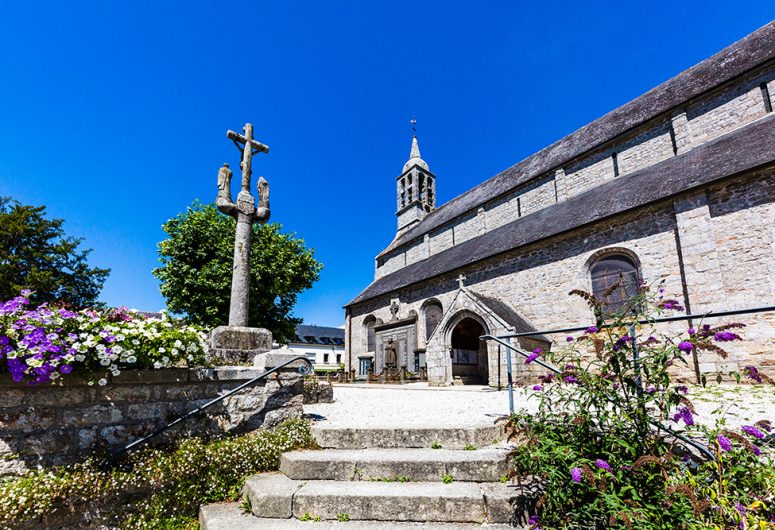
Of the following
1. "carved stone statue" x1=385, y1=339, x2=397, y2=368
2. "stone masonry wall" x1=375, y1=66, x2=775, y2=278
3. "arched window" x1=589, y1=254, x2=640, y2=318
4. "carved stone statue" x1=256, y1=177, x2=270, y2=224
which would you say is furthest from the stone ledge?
"stone masonry wall" x1=375, y1=66, x2=775, y2=278

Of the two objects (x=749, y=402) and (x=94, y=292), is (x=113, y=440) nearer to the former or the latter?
(x=749, y=402)

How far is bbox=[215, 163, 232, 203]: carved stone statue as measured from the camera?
19.3 feet

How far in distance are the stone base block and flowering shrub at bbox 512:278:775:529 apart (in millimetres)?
3755

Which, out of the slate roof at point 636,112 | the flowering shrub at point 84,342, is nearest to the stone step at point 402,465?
the flowering shrub at point 84,342

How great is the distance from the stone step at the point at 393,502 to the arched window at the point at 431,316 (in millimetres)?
13934

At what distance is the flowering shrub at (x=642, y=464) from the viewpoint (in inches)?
90.4

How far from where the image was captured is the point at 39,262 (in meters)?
20.2

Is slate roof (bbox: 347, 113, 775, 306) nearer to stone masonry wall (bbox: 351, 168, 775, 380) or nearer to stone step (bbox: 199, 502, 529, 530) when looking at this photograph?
stone masonry wall (bbox: 351, 168, 775, 380)

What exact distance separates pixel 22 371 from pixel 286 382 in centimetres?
248

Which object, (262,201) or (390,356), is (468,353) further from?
(262,201)

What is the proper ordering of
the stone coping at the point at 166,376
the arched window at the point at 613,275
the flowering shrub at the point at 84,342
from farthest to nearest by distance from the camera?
the arched window at the point at 613,275 < the stone coping at the point at 166,376 < the flowering shrub at the point at 84,342

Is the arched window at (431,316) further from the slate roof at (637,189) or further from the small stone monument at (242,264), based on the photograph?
the small stone monument at (242,264)

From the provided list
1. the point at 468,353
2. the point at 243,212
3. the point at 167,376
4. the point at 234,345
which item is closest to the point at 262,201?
the point at 243,212

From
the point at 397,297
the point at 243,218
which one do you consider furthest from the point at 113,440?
the point at 397,297
